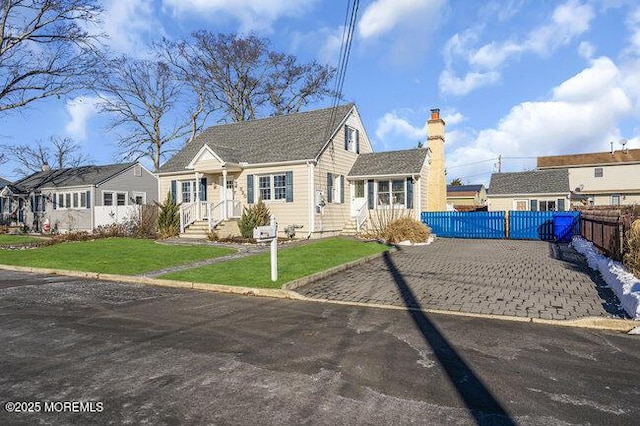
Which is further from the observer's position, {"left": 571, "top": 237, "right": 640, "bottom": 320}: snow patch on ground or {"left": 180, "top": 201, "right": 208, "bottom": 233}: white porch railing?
{"left": 180, "top": 201, "right": 208, "bottom": 233}: white porch railing

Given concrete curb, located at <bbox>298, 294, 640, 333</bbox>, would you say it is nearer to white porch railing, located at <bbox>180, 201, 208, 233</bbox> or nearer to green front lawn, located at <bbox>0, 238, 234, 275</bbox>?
green front lawn, located at <bbox>0, 238, 234, 275</bbox>

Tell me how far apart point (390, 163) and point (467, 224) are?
5547mm

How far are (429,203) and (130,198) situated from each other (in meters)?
22.8

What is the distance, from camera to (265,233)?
973 cm

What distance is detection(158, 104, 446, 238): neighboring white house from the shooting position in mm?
21250

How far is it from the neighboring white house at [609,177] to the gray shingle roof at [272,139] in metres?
31.2

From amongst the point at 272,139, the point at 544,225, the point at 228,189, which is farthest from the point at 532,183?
the point at 228,189

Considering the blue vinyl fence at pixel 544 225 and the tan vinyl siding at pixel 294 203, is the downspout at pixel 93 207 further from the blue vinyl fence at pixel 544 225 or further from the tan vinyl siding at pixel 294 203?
the blue vinyl fence at pixel 544 225

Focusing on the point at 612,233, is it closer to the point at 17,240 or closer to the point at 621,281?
the point at 621,281

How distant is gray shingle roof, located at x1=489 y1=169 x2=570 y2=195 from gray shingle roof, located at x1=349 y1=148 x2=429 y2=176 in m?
18.4

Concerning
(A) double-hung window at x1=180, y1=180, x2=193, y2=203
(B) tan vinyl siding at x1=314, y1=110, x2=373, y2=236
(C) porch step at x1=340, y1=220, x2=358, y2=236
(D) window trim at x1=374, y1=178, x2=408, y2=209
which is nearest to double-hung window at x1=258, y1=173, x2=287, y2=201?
(B) tan vinyl siding at x1=314, y1=110, x2=373, y2=236

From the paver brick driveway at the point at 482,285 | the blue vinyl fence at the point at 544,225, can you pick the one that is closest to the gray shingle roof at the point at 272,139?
the paver brick driveway at the point at 482,285

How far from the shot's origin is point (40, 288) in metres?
9.88

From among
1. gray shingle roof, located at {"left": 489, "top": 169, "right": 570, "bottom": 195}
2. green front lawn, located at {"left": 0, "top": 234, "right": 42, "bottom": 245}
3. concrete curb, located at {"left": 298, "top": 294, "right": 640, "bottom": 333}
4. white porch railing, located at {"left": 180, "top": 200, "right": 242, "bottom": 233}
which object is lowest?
concrete curb, located at {"left": 298, "top": 294, "right": 640, "bottom": 333}
